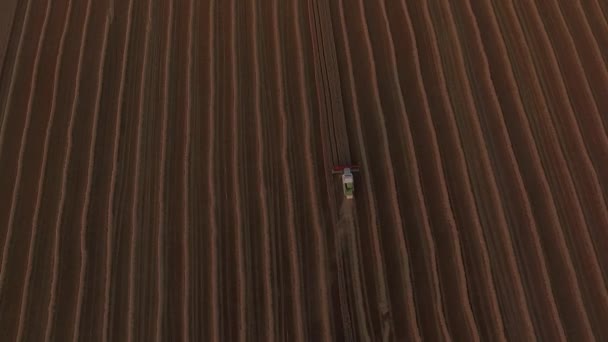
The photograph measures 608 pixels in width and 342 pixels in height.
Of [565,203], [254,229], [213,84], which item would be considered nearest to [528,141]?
[565,203]

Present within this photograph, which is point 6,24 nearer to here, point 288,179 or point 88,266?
point 88,266

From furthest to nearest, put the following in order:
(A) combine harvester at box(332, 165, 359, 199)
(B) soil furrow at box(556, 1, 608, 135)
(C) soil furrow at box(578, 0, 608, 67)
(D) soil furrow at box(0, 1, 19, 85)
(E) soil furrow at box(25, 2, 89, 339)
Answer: (D) soil furrow at box(0, 1, 19, 85)
(C) soil furrow at box(578, 0, 608, 67)
(B) soil furrow at box(556, 1, 608, 135)
(A) combine harvester at box(332, 165, 359, 199)
(E) soil furrow at box(25, 2, 89, 339)

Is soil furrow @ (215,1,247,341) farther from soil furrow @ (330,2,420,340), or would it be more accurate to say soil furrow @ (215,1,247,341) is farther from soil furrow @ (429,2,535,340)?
soil furrow @ (429,2,535,340)

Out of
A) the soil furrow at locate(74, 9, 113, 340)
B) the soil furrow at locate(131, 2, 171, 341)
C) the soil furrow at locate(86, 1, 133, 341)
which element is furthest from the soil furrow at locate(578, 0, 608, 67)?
the soil furrow at locate(74, 9, 113, 340)

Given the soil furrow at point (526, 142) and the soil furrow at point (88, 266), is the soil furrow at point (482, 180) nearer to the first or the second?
the soil furrow at point (526, 142)

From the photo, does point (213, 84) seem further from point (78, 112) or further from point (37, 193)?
point (37, 193)

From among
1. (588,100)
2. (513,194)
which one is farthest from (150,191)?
(588,100)

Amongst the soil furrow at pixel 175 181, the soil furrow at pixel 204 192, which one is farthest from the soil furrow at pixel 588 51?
the soil furrow at pixel 175 181
